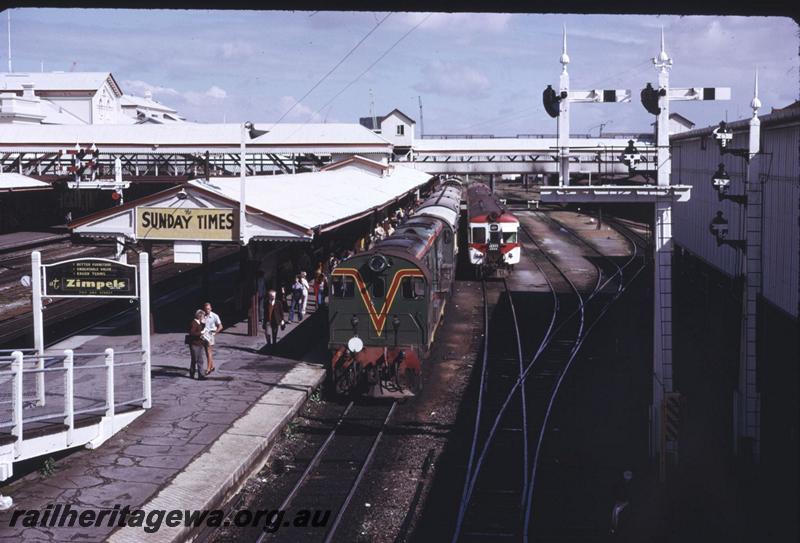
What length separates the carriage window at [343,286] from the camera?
17.2m

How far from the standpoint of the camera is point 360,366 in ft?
57.1

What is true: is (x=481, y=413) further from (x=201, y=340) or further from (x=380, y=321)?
(x=201, y=340)

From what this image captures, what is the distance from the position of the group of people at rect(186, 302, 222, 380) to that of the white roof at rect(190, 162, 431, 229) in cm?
383

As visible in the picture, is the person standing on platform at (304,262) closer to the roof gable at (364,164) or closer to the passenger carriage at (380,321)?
the passenger carriage at (380,321)

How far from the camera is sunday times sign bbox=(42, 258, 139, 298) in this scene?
15125 mm

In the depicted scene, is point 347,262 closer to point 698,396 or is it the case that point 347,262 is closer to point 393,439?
point 393,439

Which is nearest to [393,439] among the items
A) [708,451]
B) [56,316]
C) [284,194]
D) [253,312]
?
[708,451]

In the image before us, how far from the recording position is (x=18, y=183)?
4444 cm

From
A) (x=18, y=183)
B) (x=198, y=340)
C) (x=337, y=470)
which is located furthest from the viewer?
(x=18, y=183)

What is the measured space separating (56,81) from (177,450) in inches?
3025

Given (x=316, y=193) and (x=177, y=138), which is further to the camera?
(x=177, y=138)

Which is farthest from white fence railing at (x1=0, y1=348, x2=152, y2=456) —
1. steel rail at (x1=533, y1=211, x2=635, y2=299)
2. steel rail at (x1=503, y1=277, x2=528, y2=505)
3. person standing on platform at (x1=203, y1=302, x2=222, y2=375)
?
steel rail at (x1=533, y1=211, x2=635, y2=299)

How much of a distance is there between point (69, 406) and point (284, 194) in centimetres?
1481

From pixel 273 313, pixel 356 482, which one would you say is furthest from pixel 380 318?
pixel 356 482
